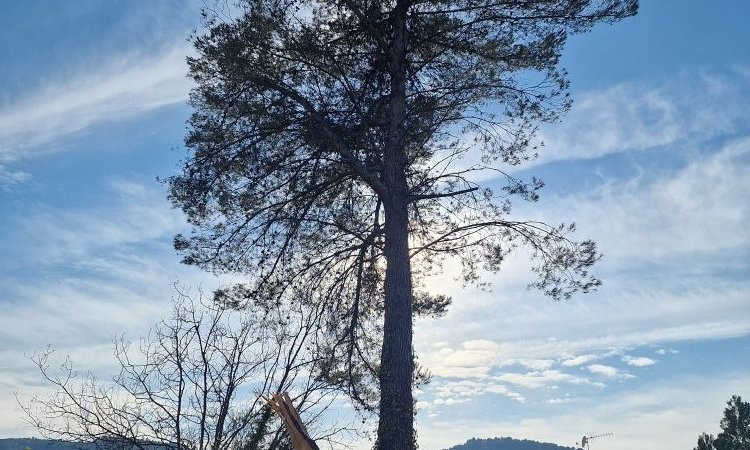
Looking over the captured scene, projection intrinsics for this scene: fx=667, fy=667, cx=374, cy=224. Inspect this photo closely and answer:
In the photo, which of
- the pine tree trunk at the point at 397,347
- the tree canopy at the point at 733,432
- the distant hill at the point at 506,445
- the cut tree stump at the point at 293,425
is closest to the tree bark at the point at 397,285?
the pine tree trunk at the point at 397,347

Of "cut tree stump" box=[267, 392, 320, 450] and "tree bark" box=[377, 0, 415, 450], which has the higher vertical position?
"tree bark" box=[377, 0, 415, 450]

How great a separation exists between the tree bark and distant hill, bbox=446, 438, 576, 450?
15932 cm

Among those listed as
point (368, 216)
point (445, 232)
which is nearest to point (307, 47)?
point (368, 216)

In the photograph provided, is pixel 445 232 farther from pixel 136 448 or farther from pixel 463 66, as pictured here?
pixel 136 448

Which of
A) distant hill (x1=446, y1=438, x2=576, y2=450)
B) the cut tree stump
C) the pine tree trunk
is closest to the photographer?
the cut tree stump

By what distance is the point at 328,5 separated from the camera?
10828 mm

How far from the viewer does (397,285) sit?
966cm

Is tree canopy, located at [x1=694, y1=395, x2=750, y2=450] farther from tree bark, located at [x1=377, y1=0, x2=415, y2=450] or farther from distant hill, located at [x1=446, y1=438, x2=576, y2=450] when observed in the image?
distant hill, located at [x1=446, y1=438, x2=576, y2=450]

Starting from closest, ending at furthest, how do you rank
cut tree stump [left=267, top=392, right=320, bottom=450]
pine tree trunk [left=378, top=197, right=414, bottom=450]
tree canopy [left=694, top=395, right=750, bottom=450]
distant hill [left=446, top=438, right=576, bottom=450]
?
cut tree stump [left=267, top=392, right=320, bottom=450] → pine tree trunk [left=378, top=197, right=414, bottom=450] → tree canopy [left=694, top=395, right=750, bottom=450] → distant hill [left=446, top=438, right=576, bottom=450]

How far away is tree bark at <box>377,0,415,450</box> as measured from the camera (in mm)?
9016

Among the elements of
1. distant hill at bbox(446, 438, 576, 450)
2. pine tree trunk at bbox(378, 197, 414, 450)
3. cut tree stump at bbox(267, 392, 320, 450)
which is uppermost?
distant hill at bbox(446, 438, 576, 450)

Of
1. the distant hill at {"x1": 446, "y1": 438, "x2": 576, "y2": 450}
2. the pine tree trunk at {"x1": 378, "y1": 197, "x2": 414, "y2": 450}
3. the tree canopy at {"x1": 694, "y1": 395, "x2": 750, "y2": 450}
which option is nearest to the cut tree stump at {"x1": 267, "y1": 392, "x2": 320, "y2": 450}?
the pine tree trunk at {"x1": 378, "y1": 197, "x2": 414, "y2": 450}

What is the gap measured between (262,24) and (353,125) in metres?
1.98

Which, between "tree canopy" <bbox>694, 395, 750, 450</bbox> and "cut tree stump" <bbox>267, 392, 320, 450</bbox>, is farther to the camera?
"tree canopy" <bbox>694, 395, 750, 450</bbox>
